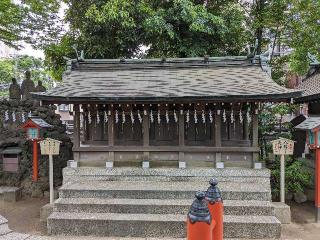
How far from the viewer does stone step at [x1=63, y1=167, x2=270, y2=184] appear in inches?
365

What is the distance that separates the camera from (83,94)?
29.8 ft

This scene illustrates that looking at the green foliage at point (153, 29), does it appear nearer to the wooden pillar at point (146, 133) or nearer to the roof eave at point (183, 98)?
the wooden pillar at point (146, 133)

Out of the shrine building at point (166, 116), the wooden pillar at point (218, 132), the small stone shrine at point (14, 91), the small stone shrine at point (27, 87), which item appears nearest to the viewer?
the shrine building at point (166, 116)

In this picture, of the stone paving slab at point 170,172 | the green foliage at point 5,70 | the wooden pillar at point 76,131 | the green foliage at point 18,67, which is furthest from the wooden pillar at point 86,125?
the green foliage at point 5,70

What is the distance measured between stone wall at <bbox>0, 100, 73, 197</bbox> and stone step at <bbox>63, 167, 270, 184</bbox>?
7.60 feet

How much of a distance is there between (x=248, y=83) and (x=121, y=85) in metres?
4.20

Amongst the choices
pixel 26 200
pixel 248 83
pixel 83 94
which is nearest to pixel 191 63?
pixel 248 83

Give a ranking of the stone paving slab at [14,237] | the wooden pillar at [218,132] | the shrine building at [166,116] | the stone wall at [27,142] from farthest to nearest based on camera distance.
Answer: the stone wall at [27,142] → the wooden pillar at [218,132] → the shrine building at [166,116] → the stone paving slab at [14,237]

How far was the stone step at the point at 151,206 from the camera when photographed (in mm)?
7645

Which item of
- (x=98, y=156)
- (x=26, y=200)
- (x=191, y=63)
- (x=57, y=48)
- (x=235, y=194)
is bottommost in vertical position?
(x=26, y=200)

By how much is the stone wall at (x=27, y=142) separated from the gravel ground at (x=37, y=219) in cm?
69

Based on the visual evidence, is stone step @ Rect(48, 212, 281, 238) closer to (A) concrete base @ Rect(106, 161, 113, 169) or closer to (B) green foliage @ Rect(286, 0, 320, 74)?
(A) concrete base @ Rect(106, 161, 113, 169)

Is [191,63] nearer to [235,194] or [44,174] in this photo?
[235,194]

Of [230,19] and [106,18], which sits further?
[230,19]
